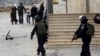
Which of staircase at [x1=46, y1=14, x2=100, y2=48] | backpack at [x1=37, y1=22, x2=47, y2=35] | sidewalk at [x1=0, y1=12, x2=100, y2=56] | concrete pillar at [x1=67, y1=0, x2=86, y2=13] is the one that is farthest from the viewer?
concrete pillar at [x1=67, y1=0, x2=86, y2=13]

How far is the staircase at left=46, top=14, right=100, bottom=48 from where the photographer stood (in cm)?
1711

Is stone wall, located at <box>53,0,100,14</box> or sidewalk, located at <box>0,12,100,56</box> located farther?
stone wall, located at <box>53,0,100,14</box>

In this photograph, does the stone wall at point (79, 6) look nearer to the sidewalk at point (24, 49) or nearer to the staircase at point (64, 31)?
the staircase at point (64, 31)

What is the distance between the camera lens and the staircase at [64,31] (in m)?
17.1

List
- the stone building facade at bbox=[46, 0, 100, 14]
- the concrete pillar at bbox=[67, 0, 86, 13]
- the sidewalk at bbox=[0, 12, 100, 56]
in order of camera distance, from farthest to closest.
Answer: the concrete pillar at bbox=[67, 0, 86, 13]
the stone building facade at bbox=[46, 0, 100, 14]
the sidewalk at bbox=[0, 12, 100, 56]

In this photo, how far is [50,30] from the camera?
18.6m

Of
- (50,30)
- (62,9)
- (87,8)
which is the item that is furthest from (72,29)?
(62,9)

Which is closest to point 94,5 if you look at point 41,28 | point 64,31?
point 64,31

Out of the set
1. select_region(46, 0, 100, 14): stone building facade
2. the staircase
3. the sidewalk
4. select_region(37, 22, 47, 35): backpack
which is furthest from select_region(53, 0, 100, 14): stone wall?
select_region(37, 22, 47, 35): backpack

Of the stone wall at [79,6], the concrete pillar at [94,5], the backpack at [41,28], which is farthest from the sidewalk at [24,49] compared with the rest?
the concrete pillar at [94,5]

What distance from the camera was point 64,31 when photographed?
18.3 m

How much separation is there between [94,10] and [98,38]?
7230mm

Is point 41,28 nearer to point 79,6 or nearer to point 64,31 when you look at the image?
point 64,31

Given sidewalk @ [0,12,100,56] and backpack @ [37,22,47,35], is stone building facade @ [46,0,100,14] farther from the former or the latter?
backpack @ [37,22,47,35]
